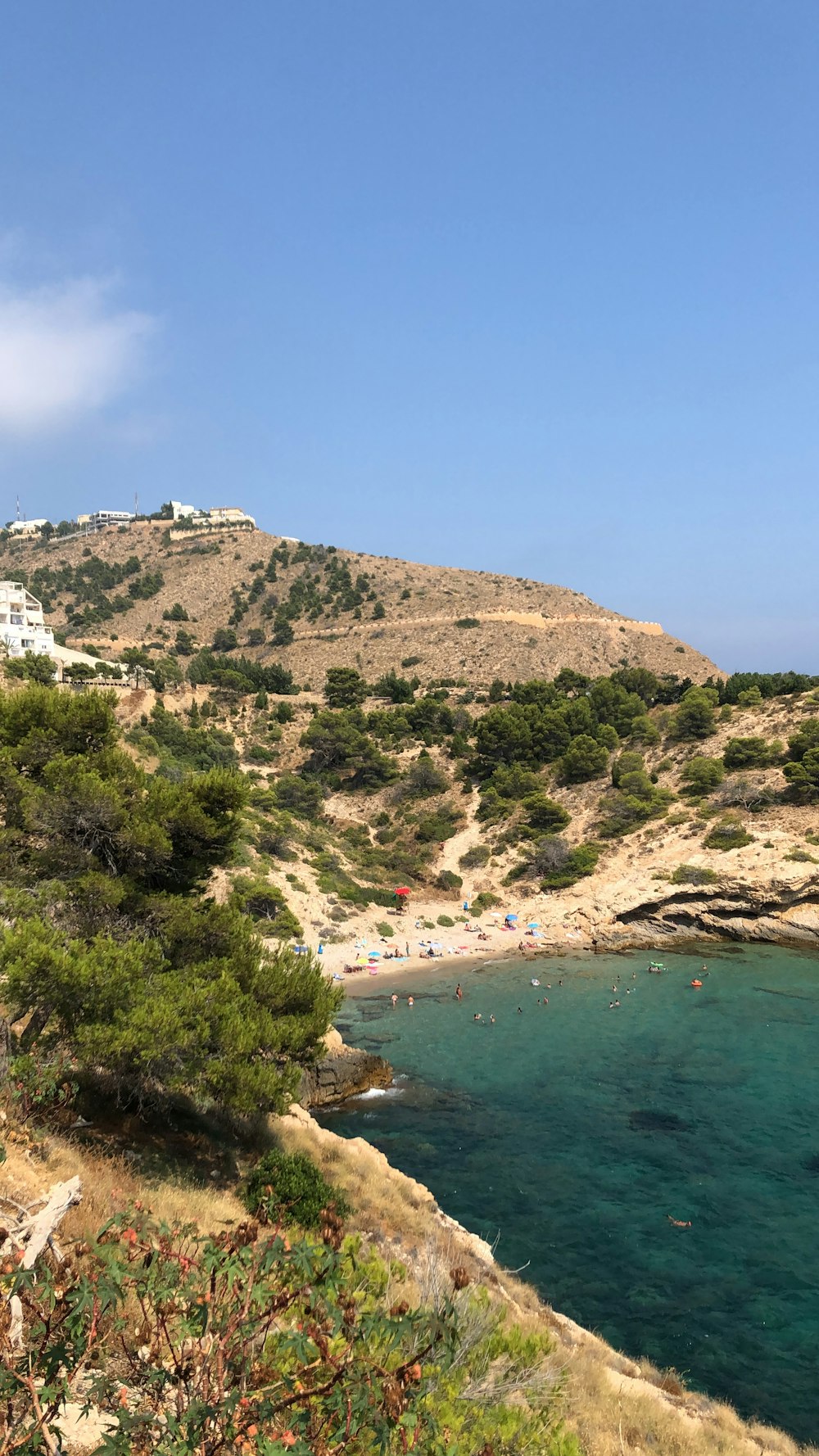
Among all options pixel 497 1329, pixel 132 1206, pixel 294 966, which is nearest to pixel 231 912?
pixel 294 966

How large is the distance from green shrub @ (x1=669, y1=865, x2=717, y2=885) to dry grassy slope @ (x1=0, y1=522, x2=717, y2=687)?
138 feet

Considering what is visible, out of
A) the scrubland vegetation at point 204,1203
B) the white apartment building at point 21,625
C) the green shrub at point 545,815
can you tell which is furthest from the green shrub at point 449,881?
the white apartment building at point 21,625

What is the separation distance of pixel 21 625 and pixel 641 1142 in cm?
6797

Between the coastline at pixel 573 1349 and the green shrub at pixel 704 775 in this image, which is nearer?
the coastline at pixel 573 1349

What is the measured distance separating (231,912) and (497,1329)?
928 cm

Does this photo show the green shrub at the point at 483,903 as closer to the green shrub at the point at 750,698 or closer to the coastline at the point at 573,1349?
the green shrub at the point at 750,698

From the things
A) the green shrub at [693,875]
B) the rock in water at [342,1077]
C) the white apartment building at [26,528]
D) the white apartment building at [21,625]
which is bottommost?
the rock in water at [342,1077]

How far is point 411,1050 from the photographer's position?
101 feet

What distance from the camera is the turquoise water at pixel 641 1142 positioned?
14945 mm

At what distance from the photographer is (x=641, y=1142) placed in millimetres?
22453

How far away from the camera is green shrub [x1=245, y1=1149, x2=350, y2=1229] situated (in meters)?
12.7

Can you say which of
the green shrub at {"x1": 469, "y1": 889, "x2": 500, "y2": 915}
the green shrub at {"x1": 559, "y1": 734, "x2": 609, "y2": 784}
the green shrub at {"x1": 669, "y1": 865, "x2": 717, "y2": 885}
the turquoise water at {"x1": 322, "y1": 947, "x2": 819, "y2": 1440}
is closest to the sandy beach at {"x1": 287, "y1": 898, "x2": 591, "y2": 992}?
the green shrub at {"x1": 469, "y1": 889, "x2": 500, "y2": 915}

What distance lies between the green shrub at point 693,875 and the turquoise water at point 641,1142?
652 cm

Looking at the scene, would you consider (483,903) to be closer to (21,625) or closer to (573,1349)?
(573,1349)
